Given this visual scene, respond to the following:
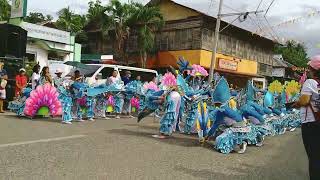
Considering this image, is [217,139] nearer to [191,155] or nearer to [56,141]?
[191,155]

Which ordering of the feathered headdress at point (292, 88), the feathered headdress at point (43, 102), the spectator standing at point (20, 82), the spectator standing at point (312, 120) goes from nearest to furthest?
the spectator standing at point (312, 120) → the feathered headdress at point (43, 102) → the spectator standing at point (20, 82) → the feathered headdress at point (292, 88)

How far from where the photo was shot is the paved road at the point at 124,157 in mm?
6492

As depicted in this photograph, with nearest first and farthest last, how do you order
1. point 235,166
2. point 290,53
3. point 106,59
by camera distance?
point 235,166 → point 106,59 → point 290,53

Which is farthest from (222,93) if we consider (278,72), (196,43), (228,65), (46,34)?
(278,72)

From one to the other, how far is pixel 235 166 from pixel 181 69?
4580 mm

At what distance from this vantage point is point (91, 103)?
1359 cm

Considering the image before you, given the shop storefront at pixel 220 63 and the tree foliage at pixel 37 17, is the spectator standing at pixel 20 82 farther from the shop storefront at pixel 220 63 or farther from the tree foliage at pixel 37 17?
the tree foliage at pixel 37 17

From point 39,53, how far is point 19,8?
700cm

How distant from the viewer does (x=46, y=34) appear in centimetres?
2878

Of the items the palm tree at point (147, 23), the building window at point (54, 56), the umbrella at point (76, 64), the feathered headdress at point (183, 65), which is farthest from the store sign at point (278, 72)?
the feathered headdress at point (183, 65)

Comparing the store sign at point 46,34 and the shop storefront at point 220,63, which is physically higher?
the store sign at point 46,34

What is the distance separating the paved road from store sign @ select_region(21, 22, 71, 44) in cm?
1732

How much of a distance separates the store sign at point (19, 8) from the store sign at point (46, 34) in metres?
5.21

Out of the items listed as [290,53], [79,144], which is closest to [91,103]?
[79,144]
